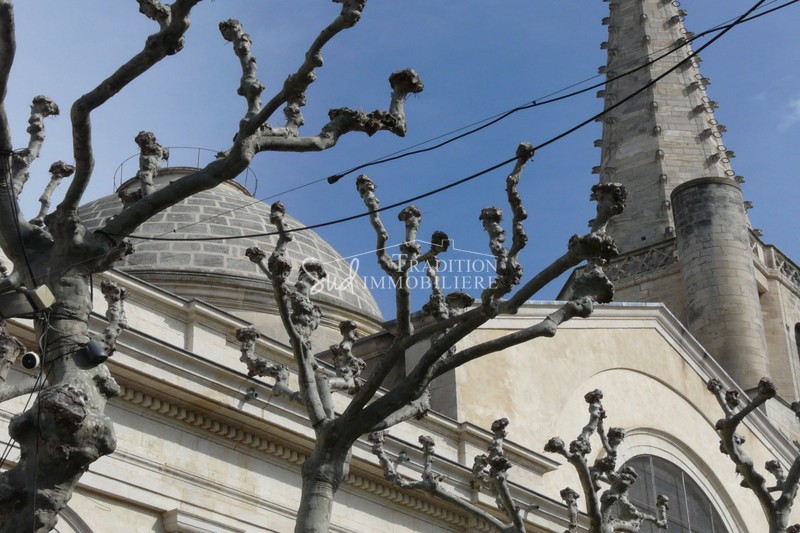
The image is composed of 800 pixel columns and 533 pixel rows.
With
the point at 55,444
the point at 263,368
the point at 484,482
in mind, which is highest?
the point at 484,482


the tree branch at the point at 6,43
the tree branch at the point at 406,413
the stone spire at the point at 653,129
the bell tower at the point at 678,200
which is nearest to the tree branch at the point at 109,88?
the tree branch at the point at 6,43

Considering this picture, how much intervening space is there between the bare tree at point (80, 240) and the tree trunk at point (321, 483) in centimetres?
190

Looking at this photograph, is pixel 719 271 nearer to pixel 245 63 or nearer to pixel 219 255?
pixel 219 255

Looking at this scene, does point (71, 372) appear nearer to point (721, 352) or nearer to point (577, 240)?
point (577, 240)

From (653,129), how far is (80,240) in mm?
36542

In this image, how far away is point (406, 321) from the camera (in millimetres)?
12859

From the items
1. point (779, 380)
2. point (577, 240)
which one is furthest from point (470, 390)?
point (779, 380)

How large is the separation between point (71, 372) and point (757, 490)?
10454 mm

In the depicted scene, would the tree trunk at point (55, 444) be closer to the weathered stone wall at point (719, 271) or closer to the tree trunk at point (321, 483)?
the tree trunk at point (321, 483)

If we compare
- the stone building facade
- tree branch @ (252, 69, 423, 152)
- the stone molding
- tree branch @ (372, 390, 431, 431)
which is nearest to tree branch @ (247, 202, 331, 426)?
tree branch @ (372, 390, 431, 431)

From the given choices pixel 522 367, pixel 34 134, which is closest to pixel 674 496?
pixel 522 367

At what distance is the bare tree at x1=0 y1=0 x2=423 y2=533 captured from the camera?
9602 mm

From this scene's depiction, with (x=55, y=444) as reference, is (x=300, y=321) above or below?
above

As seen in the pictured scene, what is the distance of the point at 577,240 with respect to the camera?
12164 mm
